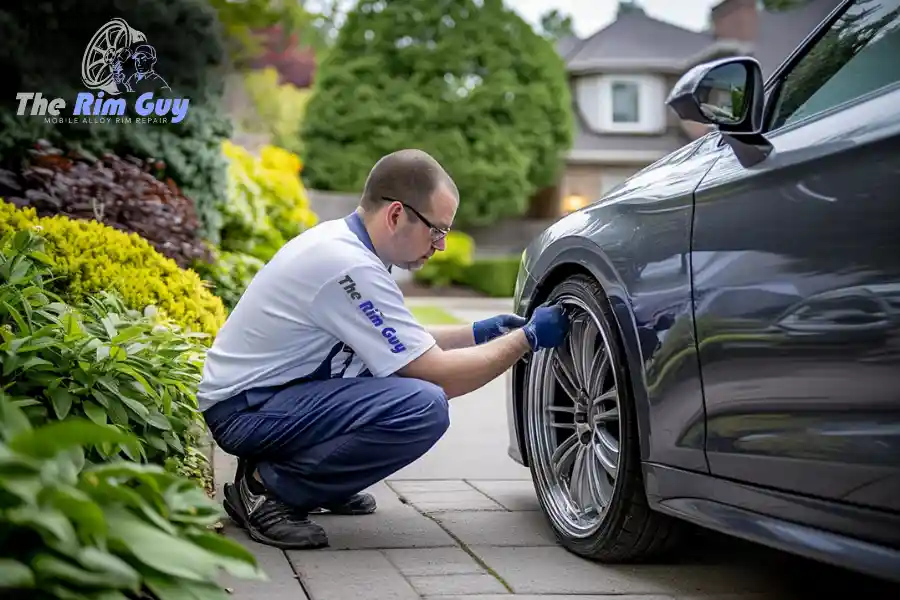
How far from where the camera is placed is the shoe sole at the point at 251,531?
3.33 meters

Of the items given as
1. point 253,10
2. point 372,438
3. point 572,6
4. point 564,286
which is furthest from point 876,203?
point 572,6

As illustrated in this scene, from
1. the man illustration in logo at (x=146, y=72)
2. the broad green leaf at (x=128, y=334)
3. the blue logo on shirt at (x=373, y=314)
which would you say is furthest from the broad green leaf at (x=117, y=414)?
the man illustration in logo at (x=146, y=72)

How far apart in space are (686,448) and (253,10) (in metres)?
7.84

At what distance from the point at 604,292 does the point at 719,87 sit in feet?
2.28

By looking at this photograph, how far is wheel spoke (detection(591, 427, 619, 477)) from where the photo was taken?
3.22 meters

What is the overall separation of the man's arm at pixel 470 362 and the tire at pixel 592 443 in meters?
0.22

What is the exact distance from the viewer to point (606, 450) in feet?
11.0

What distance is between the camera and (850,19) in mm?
2725

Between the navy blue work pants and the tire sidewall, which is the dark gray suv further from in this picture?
the navy blue work pants

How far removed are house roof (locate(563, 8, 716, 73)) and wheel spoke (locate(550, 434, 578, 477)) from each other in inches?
1164

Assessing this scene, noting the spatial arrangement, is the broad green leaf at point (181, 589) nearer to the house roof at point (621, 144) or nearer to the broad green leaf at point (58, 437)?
the broad green leaf at point (58, 437)

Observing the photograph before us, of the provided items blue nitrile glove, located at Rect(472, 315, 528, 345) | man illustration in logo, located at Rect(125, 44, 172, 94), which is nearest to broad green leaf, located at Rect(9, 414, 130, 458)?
blue nitrile glove, located at Rect(472, 315, 528, 345)

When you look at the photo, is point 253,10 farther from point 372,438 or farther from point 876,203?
point 876,203

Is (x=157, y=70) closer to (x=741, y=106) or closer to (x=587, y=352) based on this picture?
(x=587, y=352)
